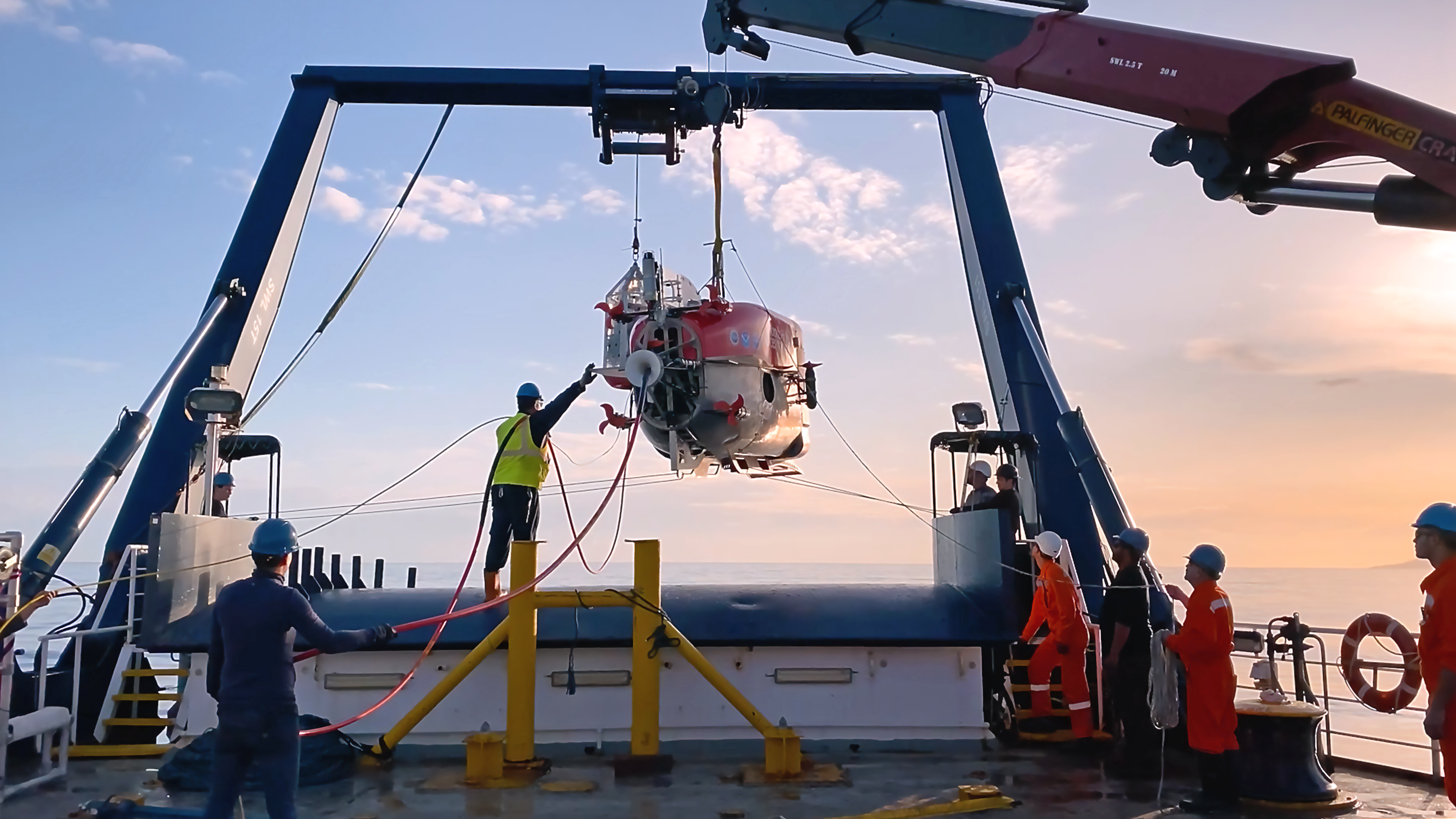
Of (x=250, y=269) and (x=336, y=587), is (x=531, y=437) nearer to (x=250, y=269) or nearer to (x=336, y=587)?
(x=336, y=587)

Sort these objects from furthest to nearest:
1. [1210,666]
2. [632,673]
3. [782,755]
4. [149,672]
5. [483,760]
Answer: [149,672] → [632,673] → [782,755] → [483,760] → [1210,666]

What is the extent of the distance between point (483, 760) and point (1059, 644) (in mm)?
4187

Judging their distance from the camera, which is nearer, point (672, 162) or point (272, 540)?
point (272, 540)

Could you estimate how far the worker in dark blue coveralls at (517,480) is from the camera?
8117 millimetres

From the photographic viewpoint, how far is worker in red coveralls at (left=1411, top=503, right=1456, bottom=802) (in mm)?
4293

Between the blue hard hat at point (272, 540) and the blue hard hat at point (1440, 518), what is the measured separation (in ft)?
16.3

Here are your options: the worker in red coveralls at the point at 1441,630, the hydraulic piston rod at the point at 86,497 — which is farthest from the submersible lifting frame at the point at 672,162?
the worker in red coveralls at the point at 1441,630

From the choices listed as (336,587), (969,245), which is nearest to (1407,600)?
(969,245)

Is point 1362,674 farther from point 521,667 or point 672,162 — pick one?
point 672,162

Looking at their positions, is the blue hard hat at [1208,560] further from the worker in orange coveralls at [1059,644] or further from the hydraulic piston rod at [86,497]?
the hydraulic piston rod at [86,497]

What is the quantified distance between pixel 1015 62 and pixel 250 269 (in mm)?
8176

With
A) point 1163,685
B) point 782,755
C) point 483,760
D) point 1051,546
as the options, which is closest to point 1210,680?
point 1163,685

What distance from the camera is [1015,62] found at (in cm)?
669

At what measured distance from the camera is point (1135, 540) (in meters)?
7.42
